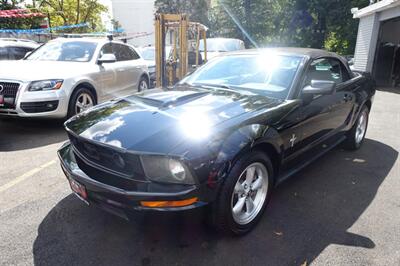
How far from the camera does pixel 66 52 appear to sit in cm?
635

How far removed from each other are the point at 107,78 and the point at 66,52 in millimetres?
936

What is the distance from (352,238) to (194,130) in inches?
65.1

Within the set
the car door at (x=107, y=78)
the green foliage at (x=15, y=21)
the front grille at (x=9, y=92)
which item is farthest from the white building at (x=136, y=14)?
the front grille at (x=9, y=92)

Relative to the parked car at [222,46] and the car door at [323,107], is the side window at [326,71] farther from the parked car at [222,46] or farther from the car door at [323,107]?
the parked car at [222,46]

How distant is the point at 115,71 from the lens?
6.77 metres

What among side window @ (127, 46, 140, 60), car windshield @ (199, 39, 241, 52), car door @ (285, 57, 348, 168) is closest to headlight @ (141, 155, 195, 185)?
car door @ (285, 57, 348, 168)

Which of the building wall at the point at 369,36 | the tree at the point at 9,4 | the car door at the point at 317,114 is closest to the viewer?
the car door at the point at 317,114

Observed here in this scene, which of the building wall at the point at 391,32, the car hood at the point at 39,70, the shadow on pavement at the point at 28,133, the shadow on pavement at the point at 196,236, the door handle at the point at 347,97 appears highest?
the building wall at the point at 391,32

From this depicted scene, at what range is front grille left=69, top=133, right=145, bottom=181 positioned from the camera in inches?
88.0

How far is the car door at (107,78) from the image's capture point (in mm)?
6315

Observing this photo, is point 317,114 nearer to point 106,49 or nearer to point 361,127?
point 361,127

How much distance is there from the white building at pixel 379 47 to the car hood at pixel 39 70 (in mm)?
12043

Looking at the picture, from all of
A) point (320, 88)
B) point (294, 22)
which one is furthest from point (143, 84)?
point (294, 22)

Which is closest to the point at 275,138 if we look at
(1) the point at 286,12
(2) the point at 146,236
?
(2) the point at 146,236
